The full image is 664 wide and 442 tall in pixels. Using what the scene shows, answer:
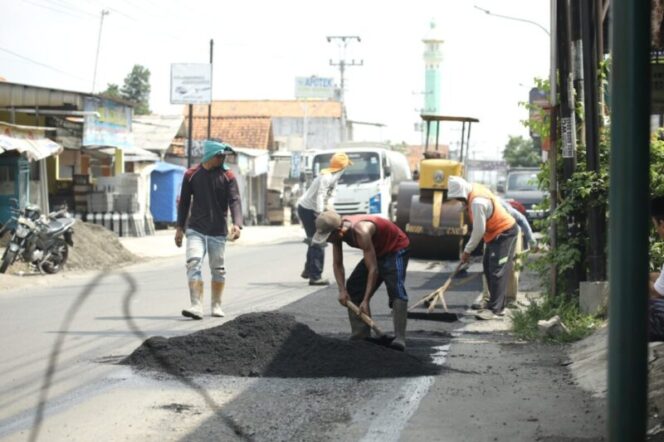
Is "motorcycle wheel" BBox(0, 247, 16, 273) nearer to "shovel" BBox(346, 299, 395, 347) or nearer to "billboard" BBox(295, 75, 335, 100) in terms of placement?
"shovel" BBox(346, 299, 395, 347)

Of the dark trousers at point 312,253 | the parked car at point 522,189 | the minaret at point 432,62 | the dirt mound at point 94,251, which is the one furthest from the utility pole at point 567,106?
the minaret at point 432,62

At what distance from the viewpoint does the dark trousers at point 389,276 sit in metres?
8.93

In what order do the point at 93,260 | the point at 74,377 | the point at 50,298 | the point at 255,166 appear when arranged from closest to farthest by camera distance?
the point at 74,377 < the point at 50,298 < the point at 93,260 < the point at 255,166

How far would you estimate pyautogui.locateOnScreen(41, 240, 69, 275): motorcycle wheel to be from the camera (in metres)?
18.2

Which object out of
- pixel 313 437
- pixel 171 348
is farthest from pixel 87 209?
pixel 313 437

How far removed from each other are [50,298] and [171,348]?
6.20m

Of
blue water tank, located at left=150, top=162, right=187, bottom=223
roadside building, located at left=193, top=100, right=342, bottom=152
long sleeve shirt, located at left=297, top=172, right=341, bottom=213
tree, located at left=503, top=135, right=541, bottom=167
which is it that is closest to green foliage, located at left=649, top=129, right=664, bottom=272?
long sleeve shirt, located at left=297, top=172, right=341, bottom=213

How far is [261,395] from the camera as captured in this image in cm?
713

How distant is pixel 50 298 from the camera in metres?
14.0

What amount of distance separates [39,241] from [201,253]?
770cm

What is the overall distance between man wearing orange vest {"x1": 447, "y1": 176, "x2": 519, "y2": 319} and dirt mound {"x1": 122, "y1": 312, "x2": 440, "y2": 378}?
347 cm

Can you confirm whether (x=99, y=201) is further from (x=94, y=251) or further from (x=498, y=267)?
(x=498, y=267)

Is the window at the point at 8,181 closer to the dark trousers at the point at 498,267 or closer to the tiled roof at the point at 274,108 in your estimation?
the dark trousers at the point at 498,267

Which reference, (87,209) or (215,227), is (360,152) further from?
(215,227)
